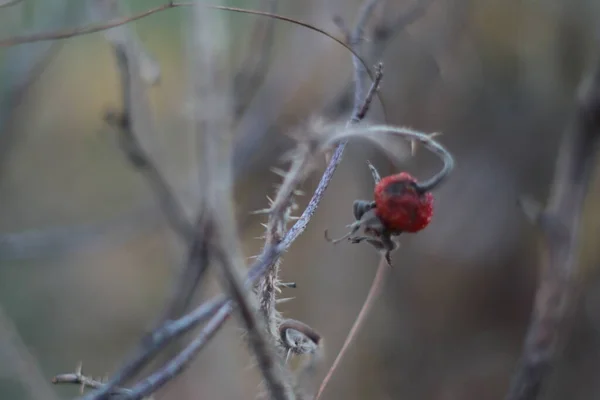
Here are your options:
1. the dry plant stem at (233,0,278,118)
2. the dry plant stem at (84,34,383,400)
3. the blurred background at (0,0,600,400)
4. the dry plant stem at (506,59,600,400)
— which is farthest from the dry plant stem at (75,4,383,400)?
the blurred background at (0,0,600,400)

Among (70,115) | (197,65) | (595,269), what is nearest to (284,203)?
(197,65)

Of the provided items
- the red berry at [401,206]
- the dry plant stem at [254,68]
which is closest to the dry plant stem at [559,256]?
the red berry at [401,206]

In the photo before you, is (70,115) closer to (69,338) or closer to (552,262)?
(69,338)

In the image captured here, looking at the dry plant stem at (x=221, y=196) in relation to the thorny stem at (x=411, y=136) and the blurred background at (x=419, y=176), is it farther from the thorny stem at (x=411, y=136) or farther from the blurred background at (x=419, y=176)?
the blurred background at (x=419, y=176)

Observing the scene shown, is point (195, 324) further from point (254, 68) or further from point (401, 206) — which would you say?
point (254, 68)

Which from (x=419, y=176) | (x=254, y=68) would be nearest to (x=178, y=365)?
(x=254, y=68)

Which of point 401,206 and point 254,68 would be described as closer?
point 401,206
